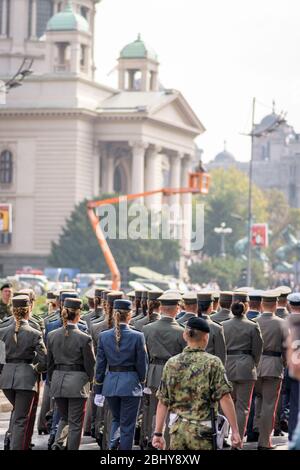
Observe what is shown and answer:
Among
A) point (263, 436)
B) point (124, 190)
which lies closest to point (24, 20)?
point (124, 190)

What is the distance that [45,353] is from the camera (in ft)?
53.5

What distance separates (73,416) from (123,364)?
0.73 meters

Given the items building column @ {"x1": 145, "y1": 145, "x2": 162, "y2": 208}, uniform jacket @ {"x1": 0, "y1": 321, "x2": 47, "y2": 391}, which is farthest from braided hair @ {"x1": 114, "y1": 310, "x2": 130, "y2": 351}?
building column @ {"x1": 145, "y1": 145, "x2": 162, "y2": 208}

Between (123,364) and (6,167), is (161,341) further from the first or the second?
(6,167)

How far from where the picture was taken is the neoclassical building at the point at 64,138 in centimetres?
10381

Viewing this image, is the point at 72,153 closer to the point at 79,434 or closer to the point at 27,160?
the point at 27,160

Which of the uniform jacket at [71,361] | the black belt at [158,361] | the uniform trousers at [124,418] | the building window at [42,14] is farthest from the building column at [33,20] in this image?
the uniform trousers at [124,418]

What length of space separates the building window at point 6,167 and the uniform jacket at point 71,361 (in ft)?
294

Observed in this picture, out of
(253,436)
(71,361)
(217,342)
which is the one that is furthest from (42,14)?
(71,361)

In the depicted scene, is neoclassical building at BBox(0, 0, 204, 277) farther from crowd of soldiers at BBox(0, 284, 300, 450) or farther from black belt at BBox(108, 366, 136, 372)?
black belt at BBox(108, 366, 136, 372)

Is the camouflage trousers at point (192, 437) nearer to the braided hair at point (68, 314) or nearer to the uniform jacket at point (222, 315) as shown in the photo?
the braided hair at point (68, 314)

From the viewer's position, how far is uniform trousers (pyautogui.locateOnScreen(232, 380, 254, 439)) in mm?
17641

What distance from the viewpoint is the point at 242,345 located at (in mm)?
17578

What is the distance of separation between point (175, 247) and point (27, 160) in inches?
494
